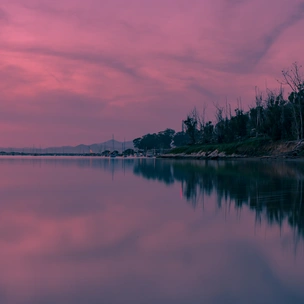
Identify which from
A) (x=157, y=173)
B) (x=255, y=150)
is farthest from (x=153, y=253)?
(x=255, y=150)

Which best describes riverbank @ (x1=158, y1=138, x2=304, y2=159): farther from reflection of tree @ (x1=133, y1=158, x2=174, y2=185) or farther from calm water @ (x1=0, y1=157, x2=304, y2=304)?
calm water @ (x1=0, y1=157, x2=304, y2=304)

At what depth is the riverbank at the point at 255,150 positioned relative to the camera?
50.0 m

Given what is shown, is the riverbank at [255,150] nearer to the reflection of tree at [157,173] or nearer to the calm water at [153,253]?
the reflection of tree at [157,173]

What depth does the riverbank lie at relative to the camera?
50031 millimetres

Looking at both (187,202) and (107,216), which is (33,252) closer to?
(107,216)

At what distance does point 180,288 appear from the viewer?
4.77 metres

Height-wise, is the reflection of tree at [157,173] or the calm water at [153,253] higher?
the reflection of tree at [157,173]

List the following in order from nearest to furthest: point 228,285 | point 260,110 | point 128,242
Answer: point 228,285 < point 128,242 < point 260,110

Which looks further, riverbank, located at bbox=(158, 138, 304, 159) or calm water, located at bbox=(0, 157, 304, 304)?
riverbank, located at bbox=(158, 138, 304, 159)

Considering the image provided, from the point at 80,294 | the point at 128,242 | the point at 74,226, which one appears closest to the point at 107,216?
the point at 74,226

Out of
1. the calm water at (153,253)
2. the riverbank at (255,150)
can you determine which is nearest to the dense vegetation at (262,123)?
the riverbank at (255,150)

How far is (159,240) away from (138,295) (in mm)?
2594

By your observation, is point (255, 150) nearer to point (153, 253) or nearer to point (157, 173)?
point (157, 173)

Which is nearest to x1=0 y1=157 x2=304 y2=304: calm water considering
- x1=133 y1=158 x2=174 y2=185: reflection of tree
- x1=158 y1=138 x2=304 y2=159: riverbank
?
x1=133 y1=158 x2=174 y2=185: reflection of tree
